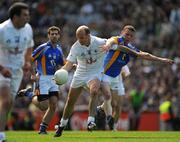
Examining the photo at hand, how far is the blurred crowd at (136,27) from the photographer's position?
33281 mm

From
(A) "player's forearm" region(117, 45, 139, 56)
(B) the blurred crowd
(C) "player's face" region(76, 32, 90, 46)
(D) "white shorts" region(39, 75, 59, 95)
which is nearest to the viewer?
(C) "player's face" region(76, 32, 90, 46)

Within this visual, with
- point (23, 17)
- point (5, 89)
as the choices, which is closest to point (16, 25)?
point (23, 17)

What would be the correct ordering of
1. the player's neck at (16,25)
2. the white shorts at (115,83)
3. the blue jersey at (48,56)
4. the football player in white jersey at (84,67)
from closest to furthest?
the player's neck at (16,25)
the football player in white jersey at (84,67)
the blue jersey at (48,56)
the white shorts at (115,83)

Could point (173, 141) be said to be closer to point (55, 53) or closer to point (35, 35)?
point (55, 53)

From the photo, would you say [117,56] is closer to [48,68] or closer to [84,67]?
[48,68]

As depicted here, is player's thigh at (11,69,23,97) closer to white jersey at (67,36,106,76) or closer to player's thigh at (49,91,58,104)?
white jersey at (67,36,106,76)

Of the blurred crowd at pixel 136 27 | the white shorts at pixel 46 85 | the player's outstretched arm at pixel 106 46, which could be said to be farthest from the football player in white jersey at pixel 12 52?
the blurred crowd at pixel 136 27

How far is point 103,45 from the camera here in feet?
63.9

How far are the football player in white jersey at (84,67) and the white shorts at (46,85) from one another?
205cm

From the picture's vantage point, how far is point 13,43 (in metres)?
15.8

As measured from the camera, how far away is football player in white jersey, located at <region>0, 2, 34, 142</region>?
15.5 metres

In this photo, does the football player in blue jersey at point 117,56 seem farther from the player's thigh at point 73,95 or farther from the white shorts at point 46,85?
the player's thigh at point 73,95

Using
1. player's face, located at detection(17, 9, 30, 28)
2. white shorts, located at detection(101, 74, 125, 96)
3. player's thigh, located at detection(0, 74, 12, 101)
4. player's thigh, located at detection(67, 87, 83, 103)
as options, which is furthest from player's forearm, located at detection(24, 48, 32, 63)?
white shorts, located at detection(101, 74, 125, 96)

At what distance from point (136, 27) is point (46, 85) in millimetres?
17467
